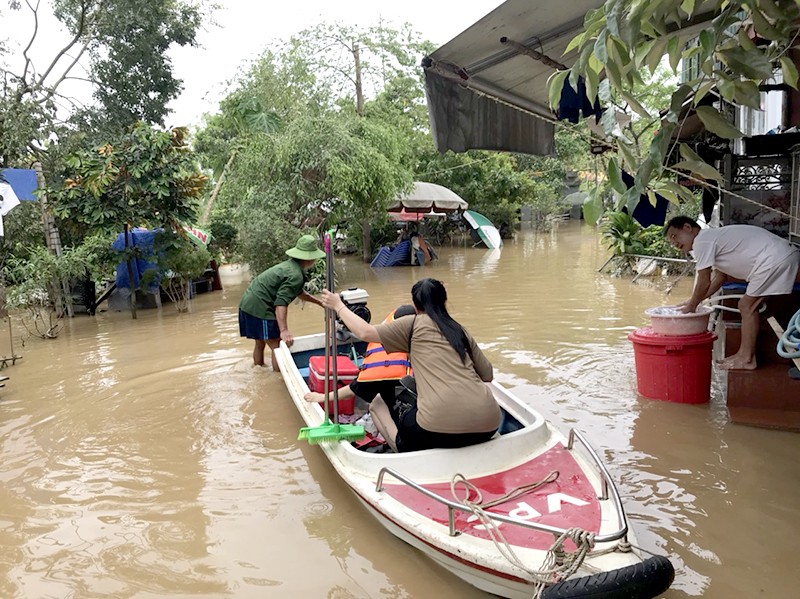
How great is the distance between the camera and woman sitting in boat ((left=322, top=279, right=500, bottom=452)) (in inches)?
138

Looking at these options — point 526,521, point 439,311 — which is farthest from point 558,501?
point 439,311

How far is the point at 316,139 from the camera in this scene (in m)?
13.7

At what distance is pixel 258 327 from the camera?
7.06 metres

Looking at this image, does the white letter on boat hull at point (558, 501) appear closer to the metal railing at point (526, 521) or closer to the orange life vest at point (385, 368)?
the metal railing at point (526, 521)

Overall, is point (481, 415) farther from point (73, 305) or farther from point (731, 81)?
point (73, 305)

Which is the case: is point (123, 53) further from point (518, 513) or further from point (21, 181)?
point (518, 513)

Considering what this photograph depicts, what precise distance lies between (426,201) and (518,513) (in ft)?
49.9

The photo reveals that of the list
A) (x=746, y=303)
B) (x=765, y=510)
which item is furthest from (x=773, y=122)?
(x=765, y=510)

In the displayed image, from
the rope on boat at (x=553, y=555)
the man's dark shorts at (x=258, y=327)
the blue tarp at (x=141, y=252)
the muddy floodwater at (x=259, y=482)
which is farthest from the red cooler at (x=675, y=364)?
the blue tarp at (x=141, y=252)

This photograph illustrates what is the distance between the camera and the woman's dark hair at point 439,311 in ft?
11.7

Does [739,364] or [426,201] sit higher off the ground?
[426,201]

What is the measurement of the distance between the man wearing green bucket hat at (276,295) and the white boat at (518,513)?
95.0 inches

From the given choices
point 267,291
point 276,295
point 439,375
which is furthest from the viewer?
point 267,291

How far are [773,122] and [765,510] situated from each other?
22.7 ft
